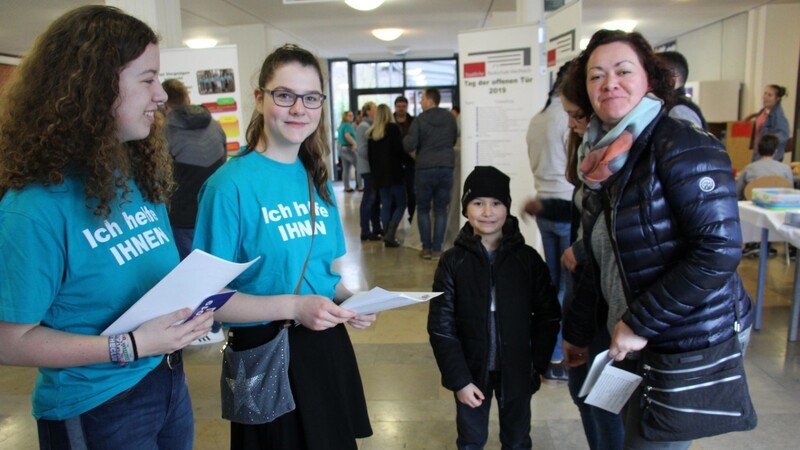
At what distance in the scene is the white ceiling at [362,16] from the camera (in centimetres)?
739

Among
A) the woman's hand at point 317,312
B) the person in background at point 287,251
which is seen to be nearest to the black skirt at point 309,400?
the person in background at point 287,251

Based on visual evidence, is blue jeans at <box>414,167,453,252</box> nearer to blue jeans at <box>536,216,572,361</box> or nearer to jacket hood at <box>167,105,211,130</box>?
blue jeans at <box>536,216,572,361</box>

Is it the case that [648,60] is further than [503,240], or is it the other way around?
[503,240]

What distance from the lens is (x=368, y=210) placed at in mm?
6895

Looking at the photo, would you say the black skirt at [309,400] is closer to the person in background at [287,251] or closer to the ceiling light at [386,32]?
the person in background at [287,251]

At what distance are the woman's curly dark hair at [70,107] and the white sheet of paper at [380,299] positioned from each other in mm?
552

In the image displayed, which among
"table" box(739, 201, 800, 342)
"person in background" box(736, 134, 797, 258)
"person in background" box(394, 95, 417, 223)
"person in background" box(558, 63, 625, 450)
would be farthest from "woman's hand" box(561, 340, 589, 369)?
"person in background" box(394, 95, 417, 223)

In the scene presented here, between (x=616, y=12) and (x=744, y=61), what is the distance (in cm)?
252

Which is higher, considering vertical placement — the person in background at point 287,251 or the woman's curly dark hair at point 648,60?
the woman's curly dark hair at point 648,60

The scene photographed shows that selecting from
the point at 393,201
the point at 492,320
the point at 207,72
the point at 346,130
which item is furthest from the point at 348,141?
the point at 492,320

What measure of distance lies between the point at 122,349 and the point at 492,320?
47.1 inches

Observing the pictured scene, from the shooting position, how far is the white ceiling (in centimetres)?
739

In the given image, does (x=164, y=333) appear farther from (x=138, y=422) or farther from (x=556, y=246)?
(x=556, y=246)

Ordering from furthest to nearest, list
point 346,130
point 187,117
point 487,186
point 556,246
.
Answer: point 346,130 < point 187,117 < point 556,246 < point 487,186
